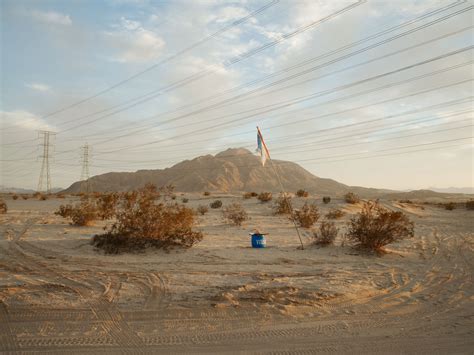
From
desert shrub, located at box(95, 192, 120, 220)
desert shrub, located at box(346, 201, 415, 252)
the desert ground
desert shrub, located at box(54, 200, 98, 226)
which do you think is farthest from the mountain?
the desert ground

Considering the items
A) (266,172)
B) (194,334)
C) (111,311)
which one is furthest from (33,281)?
(266,172)

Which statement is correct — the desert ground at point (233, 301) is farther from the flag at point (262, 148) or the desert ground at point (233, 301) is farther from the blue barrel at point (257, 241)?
the flag at point (262, 148)

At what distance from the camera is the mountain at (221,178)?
349 ft

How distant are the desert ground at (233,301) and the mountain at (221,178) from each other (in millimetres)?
84593

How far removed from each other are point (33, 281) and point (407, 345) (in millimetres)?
7983

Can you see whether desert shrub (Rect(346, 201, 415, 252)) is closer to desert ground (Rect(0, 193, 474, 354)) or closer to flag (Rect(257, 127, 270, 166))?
desert ground (Rect(0, 193, 474, 354))

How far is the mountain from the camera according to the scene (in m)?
106

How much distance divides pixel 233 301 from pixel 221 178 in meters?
101

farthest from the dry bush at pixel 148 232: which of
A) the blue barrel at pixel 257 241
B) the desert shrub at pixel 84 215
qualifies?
the desert shrub at pixel 84 215

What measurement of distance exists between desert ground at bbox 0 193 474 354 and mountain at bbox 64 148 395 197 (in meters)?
84.6

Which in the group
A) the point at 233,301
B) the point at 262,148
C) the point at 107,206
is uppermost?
the point at 262,148

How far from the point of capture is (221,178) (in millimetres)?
108000

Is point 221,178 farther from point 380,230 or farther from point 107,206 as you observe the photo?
point 380,230

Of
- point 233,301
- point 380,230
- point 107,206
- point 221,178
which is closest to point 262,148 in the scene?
point 380,230
